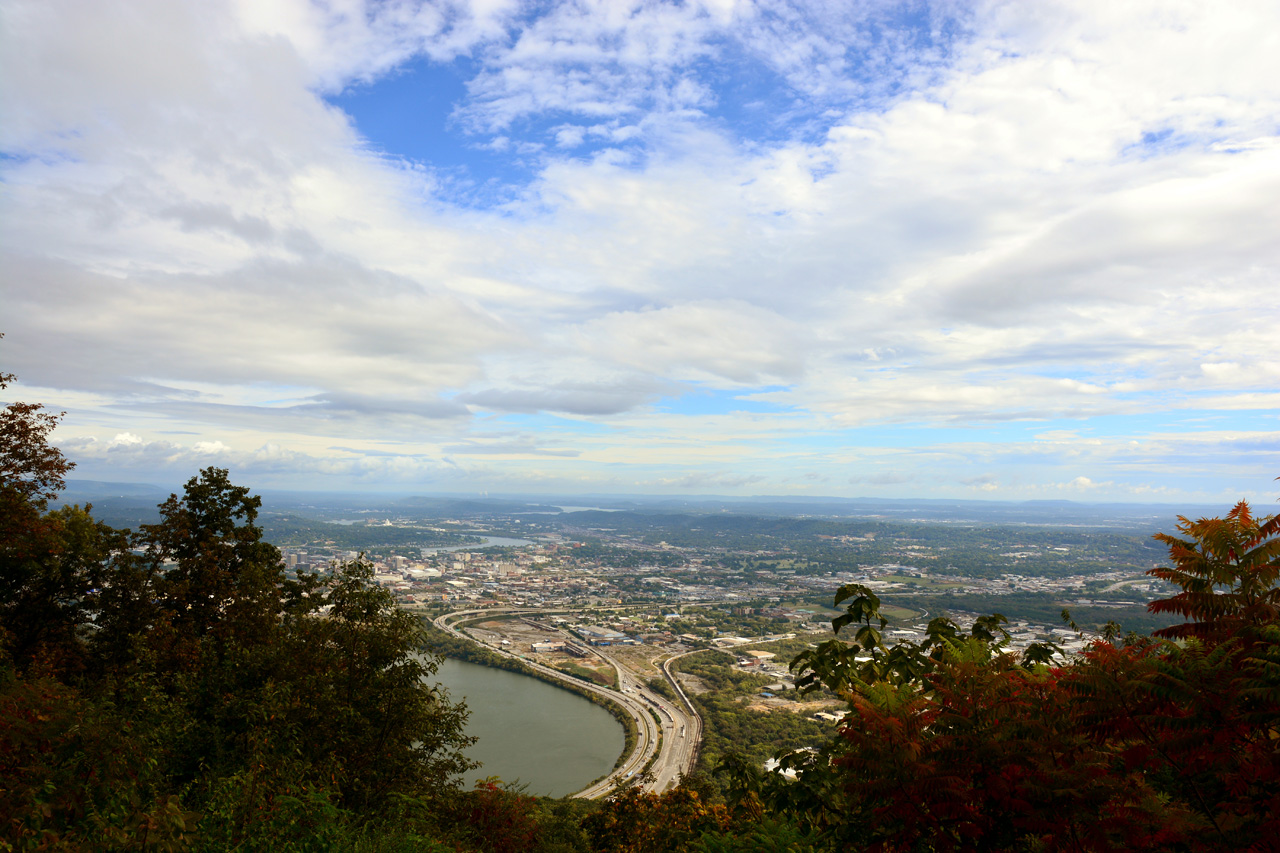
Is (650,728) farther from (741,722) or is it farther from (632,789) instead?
(632,789)

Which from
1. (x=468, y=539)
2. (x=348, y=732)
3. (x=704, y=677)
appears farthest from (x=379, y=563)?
(x=348, y=732)

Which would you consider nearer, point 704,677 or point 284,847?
point 284,847

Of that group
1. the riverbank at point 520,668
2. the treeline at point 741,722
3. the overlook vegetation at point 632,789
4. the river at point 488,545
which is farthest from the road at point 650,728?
the river at point 488,545

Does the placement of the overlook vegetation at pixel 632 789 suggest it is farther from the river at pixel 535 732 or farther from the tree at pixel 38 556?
the river at pixel 535 732

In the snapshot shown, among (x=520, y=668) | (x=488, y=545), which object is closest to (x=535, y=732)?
(x=520, y=668)

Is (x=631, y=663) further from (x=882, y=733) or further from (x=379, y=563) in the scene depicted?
(x=379, y=563)
